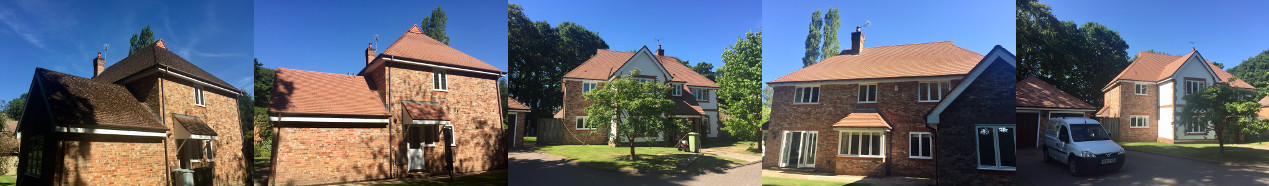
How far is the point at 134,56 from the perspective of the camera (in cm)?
473

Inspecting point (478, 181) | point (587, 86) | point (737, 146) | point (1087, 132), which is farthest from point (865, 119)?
point (478, 181)

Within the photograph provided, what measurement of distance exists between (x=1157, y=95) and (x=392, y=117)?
7.58m

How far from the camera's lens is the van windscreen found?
505 cm

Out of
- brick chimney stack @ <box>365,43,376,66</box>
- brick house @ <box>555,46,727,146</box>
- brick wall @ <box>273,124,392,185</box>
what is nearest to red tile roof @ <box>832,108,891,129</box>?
brick house @ <box>555,46,727,146</box>

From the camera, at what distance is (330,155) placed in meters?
5.00

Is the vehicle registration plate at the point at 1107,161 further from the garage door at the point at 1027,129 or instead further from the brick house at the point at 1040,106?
the garage door at the point at 1027,129

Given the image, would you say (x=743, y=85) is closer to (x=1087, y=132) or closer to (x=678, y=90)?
(x=678, y=90)

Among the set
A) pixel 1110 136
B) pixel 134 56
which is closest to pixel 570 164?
pixel 134 56

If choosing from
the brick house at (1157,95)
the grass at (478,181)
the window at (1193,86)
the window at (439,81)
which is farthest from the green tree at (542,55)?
the window at (1193,86)

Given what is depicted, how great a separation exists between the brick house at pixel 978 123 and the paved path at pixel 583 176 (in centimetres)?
147

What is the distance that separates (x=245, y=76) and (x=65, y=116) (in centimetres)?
124

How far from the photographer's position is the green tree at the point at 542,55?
491cm

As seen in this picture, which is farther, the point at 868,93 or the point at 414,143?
the point at 414,143

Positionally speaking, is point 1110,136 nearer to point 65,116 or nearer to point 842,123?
point 842,123
